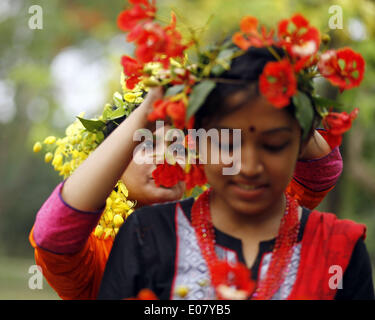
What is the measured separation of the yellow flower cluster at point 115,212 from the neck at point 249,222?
3.02ft

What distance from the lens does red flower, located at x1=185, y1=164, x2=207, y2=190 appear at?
2021 millimetres

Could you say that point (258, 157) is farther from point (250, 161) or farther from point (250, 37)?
point (250, 37)

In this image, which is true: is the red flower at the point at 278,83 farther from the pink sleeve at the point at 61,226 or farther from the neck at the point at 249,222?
the pink sleeve at the point at 61,226

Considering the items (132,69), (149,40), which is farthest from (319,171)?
(149,40)

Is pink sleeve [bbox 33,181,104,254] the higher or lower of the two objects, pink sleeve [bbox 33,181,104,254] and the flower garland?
the lower

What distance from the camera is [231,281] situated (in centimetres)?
176

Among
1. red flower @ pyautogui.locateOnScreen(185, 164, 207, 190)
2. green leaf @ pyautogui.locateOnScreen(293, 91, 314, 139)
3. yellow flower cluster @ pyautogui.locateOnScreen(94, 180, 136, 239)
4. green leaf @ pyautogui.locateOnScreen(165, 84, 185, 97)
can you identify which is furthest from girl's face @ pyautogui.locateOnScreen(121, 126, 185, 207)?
green leaf @ pyautogui.locateOnScreen(293, 91, 314, 139)

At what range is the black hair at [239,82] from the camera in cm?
171

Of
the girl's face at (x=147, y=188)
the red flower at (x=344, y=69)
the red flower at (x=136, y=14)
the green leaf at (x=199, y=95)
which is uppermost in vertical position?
the red flower at (x=136, y=14)

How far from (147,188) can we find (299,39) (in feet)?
4.12

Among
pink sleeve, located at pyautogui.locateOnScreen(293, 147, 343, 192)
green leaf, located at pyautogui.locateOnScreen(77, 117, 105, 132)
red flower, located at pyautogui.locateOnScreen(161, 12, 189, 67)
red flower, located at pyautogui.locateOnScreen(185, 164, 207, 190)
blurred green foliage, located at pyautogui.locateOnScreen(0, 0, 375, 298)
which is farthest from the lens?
blurred green foliage, located at pyautogui.locateOnScreen(0, 0, 375, 298)

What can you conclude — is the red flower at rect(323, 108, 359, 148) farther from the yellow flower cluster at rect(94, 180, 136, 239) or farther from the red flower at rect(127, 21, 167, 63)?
the yellow flower cluster at rect(94, 180, 136, 239)

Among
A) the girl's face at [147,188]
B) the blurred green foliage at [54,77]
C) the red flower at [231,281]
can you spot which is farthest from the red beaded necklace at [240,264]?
the blurred green foliage at [54,77]

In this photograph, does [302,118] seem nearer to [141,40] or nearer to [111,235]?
[141,40]
